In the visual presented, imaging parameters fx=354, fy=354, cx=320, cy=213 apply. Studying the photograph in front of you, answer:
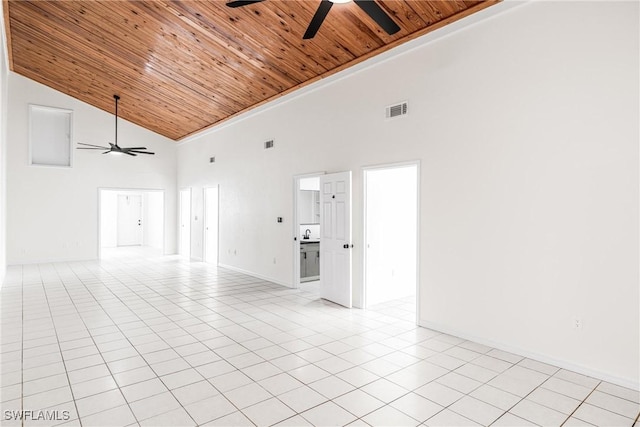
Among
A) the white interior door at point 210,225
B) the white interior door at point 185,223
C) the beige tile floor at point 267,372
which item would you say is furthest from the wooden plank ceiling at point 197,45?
the beige tile floor at point 267,372

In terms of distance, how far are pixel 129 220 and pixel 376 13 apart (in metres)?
13.3

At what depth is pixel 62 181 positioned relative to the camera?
29.8 feet

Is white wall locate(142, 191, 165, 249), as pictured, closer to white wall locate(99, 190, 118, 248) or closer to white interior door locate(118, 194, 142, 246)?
white interior door locate(118, 194, 142, 246)

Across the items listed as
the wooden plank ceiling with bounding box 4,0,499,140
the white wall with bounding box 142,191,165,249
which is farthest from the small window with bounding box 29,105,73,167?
the white wall with bounding box 142,191,165,249

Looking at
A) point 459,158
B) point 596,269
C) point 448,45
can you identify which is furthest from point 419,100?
point 596,269

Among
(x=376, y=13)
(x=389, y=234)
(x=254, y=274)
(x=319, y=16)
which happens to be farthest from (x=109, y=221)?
(x=376, y=13)

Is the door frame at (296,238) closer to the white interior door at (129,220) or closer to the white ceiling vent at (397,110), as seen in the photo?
the white ceiling vent at (397,110)

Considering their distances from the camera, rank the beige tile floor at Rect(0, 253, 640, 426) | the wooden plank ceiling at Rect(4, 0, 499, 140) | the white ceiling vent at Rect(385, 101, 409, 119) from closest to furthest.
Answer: the beige tile floor at Rect(0, 253, 640, 426) < the wooden plank ceiling at Rect(4, 0, 499, 140) < the white ceiling vent at Rect(385, 101, 409, 119)

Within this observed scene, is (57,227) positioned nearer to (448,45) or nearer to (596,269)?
(448,45)

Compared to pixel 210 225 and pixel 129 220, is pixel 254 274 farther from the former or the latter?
pixel 129 220

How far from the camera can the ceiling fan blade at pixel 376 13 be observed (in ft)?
8.46

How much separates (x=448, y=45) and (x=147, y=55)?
16.0 feet

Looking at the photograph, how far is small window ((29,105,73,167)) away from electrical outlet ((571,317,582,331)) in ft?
35.8

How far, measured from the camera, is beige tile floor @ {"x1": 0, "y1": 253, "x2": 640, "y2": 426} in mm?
2451
